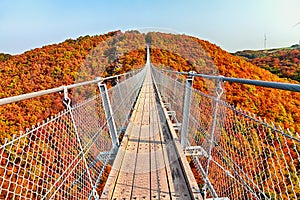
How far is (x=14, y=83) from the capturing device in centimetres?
2375

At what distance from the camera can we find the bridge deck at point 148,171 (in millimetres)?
1700

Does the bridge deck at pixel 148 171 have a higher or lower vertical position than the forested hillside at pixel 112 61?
lower

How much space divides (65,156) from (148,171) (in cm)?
73

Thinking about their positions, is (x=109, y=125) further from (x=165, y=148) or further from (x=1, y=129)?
(x=1, y=129)

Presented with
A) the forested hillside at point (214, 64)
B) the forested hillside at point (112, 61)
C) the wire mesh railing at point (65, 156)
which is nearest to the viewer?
the wire mesh railing at point (65, 156)

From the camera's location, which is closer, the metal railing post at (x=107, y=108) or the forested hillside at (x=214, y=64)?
the metal railing post at (x=107, y=108)

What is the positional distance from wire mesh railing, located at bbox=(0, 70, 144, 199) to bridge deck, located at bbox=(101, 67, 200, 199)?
0.15m

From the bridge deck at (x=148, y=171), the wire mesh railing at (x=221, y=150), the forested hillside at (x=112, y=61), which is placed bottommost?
the bridge deck at (x=148, y=171)

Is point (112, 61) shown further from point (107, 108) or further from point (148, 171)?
point (148, 171)

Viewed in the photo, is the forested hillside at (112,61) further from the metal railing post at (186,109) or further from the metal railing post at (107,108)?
the metal railing post at (107,108)

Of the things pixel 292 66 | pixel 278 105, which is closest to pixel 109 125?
pixel 278 105

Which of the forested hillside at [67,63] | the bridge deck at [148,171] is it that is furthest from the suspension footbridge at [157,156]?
the forested hillside at [67,63]

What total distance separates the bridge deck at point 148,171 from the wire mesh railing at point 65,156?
146 mm

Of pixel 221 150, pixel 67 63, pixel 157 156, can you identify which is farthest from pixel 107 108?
pixel 67 63
